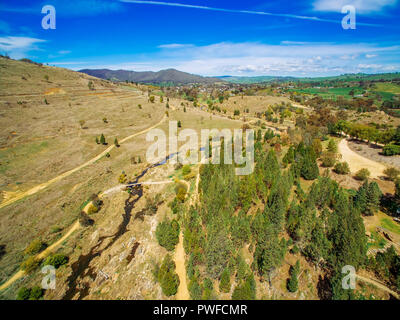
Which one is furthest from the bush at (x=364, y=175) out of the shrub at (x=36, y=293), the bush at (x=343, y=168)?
the shrub at (x=36, y=293)

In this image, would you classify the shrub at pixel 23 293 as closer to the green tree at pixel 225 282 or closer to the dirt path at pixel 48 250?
the dirt path at pixel 48 250

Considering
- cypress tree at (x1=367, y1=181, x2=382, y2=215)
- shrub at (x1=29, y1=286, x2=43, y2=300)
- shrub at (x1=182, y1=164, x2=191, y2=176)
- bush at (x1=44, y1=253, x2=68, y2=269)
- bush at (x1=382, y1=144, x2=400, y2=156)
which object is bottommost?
shrub at (x1=29, y1=286, x2=43, y2=300)

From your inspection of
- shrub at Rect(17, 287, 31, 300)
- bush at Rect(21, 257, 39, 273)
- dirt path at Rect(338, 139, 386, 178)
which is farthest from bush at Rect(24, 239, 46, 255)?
dirt path at Rect(338, 139, 386, 178)

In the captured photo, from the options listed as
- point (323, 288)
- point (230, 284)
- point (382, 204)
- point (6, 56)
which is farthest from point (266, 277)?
point (6, 56)

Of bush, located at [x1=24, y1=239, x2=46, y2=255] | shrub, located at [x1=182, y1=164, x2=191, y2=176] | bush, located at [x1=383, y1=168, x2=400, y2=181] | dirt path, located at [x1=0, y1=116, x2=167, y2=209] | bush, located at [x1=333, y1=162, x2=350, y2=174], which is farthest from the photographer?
shrub, located at [x1=182, y1=164, x2=191, y2=176]

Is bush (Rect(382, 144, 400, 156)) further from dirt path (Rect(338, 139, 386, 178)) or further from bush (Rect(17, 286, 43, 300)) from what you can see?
bush (Rect(17, 286, 43, 300))

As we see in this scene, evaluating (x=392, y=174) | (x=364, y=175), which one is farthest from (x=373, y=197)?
(x=392, y=174)

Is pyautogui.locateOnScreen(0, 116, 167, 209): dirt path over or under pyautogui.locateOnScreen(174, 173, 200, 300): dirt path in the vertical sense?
over
